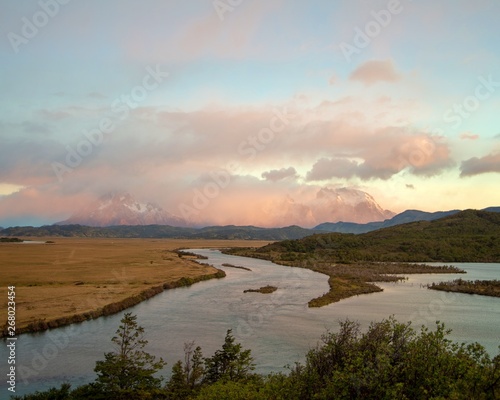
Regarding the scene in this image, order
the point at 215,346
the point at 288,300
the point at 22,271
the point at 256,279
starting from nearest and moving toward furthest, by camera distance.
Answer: the point at 215,346 < the point at 288,300 < the point at 22,271 < the point at 256,279

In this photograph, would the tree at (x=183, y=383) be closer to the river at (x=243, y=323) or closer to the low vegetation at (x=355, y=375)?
the low vegetation at (x=355, y=375)

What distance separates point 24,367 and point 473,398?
38812 millimetres

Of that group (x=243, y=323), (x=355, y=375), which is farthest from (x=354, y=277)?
(x=355, y=375)

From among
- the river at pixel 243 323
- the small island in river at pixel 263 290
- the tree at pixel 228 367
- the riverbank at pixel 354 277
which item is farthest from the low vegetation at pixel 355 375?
the small island in river at pixel 263 290

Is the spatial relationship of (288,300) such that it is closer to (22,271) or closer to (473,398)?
(473,398)

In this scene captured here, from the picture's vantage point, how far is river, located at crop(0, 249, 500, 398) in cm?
3953

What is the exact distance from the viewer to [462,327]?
182ft

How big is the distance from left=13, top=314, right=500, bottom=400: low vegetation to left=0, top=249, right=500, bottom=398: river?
6.24 m

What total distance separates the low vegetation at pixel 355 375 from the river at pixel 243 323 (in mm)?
6241

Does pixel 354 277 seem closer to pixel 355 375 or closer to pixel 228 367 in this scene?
pixel 228 367

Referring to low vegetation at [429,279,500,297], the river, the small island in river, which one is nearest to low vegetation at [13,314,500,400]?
the river

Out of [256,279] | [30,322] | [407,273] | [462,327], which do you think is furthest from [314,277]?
[30,322]

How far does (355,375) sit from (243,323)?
132ft

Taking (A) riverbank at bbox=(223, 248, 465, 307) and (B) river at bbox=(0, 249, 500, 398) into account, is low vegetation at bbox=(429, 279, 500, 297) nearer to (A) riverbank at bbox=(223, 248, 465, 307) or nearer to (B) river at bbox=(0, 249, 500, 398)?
(B) river at bbox=(0, 249, 500, 398)
